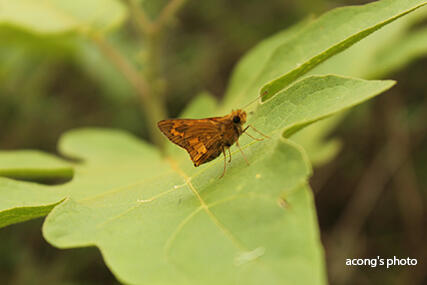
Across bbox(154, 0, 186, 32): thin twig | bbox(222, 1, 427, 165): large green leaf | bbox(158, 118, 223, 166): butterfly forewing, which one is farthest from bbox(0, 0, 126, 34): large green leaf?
bbox(158, 118, 223, 166): butterfly forewing

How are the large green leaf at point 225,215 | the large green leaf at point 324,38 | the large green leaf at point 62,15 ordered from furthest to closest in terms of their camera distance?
the large green leaf at point 62,15
the large green leaf at point 324,38
the large green leaf at point 225,215

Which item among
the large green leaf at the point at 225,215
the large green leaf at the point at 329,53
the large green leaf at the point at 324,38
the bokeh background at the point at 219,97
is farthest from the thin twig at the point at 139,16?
the large green leaf at the point at 225,215

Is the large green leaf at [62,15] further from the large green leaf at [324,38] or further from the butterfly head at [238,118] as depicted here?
the butterfly head at [238,118]

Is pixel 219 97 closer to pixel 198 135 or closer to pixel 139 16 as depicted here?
pixel 139 16

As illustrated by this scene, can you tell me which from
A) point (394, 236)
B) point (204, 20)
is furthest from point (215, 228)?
point (204, 20)

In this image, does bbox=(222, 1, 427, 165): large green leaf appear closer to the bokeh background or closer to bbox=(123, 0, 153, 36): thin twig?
the bokeh background

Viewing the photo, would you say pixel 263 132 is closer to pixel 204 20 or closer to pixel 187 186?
pixel 187 186
